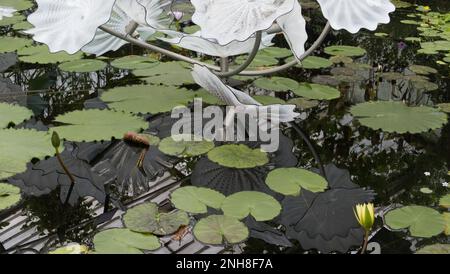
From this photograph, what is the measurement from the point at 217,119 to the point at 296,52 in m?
0.34

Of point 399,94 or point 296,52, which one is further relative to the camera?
point 399,94

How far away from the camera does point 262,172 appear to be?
1.48 metres

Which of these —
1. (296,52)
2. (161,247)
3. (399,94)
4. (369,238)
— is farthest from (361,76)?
(161,247)

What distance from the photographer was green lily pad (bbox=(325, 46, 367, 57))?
97.0 inches

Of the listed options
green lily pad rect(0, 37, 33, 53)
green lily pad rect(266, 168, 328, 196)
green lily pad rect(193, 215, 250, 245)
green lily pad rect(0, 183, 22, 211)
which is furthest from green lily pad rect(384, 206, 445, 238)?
green lily pad rect(0, 37, 33, 53)

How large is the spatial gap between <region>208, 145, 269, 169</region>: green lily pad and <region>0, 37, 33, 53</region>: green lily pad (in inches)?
45.8

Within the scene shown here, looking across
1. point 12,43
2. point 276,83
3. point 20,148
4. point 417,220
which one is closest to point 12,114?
point 20,148

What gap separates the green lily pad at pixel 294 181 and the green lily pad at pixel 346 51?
112 centimetres

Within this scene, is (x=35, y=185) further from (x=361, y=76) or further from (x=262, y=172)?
(x=361, y=76)

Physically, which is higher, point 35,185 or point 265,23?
point 265,23

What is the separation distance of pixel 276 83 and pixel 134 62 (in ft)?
1.84

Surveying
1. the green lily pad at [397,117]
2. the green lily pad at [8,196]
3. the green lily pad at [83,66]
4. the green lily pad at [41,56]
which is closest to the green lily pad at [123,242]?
the green lily pad at [8,196]

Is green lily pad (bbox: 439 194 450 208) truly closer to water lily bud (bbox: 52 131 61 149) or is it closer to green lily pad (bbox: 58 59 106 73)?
water lily bud (bbox: 52 131 61 149)

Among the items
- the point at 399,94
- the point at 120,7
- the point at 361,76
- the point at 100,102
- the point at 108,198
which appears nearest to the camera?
the point at 108,198
